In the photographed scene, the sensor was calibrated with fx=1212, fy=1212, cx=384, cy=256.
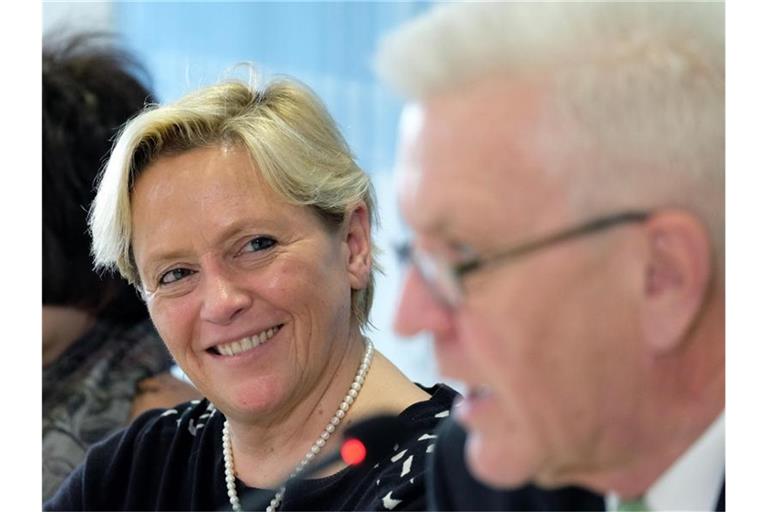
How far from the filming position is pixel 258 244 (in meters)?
1.38

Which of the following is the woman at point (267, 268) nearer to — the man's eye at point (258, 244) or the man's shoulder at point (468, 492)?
the man's eye at point (258, 244)

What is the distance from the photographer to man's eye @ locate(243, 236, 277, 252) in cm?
138

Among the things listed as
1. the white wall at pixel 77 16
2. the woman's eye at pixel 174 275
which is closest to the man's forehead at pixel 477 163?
the woman's eye at pixel 174 275

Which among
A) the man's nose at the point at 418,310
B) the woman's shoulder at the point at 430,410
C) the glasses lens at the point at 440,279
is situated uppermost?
the glasses lens at the point at 440,279

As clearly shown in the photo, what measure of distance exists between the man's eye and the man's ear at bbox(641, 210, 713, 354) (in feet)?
1.79

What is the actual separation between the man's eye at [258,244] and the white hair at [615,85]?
459 millimetres

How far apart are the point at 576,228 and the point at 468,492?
0.32 meters

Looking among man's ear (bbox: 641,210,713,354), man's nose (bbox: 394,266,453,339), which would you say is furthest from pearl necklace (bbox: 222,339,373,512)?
man's ear (bbox: 641,210,713,354)

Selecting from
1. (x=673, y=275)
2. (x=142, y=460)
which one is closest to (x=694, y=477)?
(x=673, y=275)

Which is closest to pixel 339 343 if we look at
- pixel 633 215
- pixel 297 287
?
pixel 297 287

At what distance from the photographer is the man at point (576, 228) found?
3.10ft

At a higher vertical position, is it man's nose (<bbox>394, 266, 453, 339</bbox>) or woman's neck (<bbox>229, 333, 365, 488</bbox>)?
man's nose (<bbox>394, 266, 453, 339</bbox>)

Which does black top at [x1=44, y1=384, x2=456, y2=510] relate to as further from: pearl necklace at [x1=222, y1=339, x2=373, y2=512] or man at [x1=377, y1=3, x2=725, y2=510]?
man at [x1=377, y1=3, x2=725, y2=510]


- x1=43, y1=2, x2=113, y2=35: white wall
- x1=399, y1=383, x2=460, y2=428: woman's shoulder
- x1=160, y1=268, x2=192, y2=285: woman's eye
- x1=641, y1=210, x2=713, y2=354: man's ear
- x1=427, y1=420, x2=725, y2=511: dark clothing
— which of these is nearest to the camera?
x1=641, y1=210, x2=713, y2=354: man's ear
